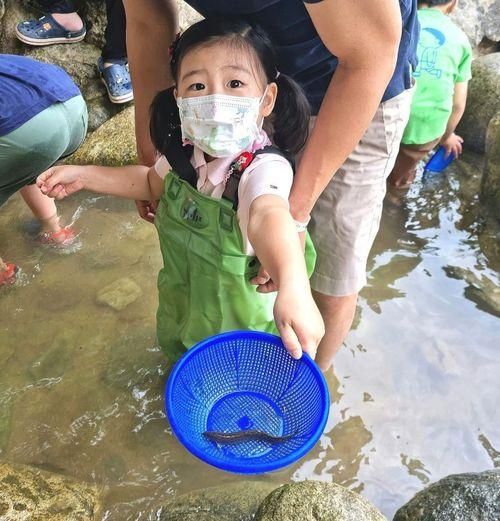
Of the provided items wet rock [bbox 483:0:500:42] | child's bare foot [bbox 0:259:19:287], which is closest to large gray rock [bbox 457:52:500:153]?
wet rock [bbox 483:0:500:42]

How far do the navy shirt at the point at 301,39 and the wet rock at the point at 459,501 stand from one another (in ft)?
4.82

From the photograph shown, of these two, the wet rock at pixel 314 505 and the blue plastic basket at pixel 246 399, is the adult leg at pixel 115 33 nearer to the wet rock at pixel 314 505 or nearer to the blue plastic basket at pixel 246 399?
the blue plastic basket at pixel 246 399

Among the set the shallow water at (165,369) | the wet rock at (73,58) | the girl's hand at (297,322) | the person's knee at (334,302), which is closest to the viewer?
the girl's hand at (297,322)

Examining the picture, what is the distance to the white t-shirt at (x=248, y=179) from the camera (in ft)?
5.83

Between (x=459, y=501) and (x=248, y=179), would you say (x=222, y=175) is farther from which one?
(x=459, y=501)

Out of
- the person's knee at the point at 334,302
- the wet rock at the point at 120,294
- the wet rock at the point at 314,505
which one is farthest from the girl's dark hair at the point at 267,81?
the wet rock at the point at 120,294

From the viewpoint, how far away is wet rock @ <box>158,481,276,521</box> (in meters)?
2.13

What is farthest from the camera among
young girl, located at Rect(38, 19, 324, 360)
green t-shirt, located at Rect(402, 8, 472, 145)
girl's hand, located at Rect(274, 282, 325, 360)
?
green t-shirt, located at Rect(402, 8, 472, 145)

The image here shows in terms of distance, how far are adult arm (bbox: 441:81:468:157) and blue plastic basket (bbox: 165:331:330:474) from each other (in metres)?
3.22

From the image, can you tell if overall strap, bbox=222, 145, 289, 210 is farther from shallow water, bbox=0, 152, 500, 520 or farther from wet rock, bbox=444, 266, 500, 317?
wet rock, bbox=444, 266, 500, 317

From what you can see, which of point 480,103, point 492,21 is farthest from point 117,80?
point 492,21

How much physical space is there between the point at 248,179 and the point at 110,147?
2.62 meters

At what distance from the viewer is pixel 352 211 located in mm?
2195

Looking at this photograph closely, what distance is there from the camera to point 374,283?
362cm
